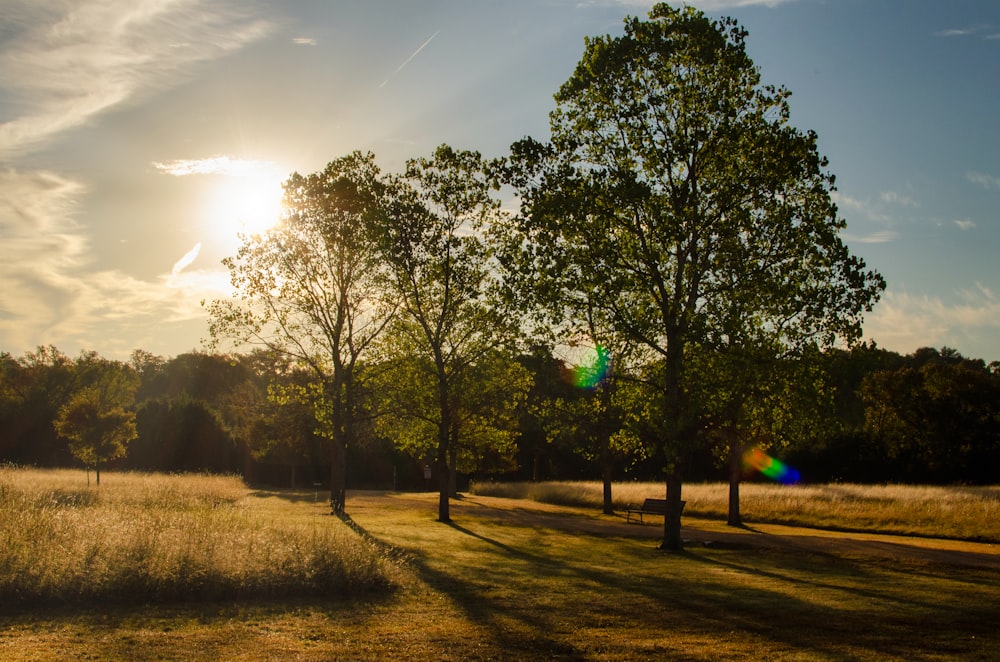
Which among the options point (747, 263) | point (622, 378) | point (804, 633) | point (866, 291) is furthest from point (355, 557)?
point (866, 291)

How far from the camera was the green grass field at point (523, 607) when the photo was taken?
10023 mm

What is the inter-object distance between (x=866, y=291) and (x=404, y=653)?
15.0m

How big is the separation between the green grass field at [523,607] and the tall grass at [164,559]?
0.21 ft

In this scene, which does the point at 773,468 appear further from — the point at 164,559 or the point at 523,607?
the point at 164,559

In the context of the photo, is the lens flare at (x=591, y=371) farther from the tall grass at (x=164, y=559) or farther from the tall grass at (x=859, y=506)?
the tall grass at (x=164, y=559)

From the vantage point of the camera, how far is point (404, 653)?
9773mm

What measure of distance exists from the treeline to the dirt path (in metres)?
2.79

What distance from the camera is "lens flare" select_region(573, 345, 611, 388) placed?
1332 inches

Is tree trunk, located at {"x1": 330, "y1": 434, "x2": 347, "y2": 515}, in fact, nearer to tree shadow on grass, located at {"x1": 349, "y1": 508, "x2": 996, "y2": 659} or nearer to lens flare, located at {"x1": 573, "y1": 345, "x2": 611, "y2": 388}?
lens flare, located at {"x1": 573, "y1": 345, "x2": 611, "y2": 388}

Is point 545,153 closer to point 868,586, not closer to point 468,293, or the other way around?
point 468,293

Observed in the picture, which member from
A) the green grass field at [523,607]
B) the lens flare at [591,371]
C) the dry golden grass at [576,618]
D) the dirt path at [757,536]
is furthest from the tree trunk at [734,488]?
Answer: the dry golden grass at [576,618]

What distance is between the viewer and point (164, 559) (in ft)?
43.1

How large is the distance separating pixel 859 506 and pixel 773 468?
23445 mm

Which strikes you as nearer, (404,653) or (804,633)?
(404,653)
